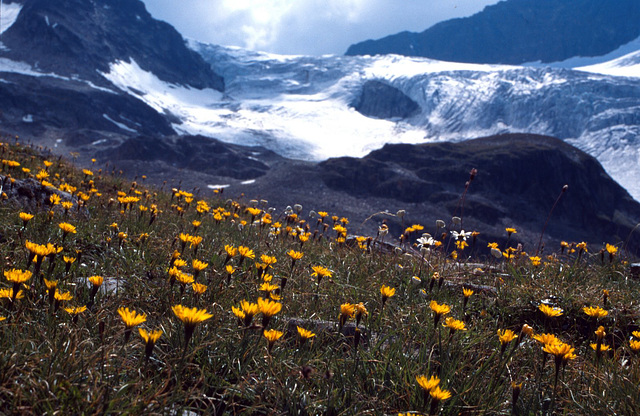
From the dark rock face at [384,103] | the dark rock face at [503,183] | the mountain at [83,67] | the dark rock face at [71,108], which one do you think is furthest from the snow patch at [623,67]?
the dark rock face at [71,108]

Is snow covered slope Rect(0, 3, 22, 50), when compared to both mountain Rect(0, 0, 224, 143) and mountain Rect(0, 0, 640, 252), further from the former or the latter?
mountain Rect(0, 0, 640, 252)

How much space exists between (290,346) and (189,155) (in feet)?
180

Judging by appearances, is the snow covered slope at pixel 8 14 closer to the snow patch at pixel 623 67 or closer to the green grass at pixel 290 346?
the green grass at pixel 290 346

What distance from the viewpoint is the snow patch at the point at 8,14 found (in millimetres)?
98762

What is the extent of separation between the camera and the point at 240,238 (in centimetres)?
434

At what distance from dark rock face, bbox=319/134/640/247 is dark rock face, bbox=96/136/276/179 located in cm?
1260

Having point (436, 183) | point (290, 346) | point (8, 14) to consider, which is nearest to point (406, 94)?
point (436, 183)

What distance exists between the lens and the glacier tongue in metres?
71.2

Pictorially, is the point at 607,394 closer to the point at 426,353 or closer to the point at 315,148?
the point at 426,353

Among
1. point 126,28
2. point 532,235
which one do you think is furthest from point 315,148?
point 126,28

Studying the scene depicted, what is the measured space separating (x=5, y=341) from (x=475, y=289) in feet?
10.1

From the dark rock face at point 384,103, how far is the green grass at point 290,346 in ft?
324

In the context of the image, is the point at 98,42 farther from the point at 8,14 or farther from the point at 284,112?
the point at 284,112

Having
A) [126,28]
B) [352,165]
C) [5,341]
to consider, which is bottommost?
[352,165]
